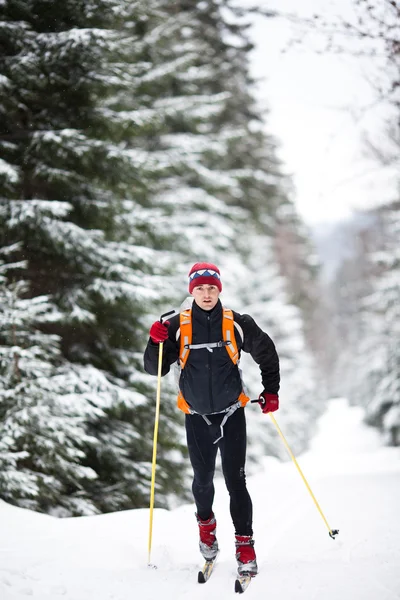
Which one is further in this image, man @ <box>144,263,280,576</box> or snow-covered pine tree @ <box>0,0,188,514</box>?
snow-covered pine tree @ <box>0,0,188,514</box>

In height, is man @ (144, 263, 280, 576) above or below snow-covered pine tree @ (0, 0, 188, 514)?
below

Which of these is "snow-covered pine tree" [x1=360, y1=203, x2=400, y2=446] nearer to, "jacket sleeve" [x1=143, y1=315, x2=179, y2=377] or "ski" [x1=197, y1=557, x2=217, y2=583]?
"jacket sleeve" [x1=143, y1=315, x2=179, y2=377]

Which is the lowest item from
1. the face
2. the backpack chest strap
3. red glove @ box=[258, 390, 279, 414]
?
red glove @ box=[258, 390, 279, 414]

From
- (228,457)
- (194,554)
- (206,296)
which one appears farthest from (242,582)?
(206,296)

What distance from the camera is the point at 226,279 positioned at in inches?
Result: 494

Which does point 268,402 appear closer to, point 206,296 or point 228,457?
point 228,457

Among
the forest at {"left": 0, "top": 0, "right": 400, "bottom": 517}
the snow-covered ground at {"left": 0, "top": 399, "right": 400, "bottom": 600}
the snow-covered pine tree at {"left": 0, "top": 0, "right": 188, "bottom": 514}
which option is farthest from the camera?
the snow-covered pine tree at {"left": 0, "top": 0, "right": 188, "bottom": 514}

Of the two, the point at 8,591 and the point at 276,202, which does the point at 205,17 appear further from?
the point at 8,591

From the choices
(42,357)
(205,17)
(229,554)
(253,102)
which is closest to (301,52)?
(42,357)

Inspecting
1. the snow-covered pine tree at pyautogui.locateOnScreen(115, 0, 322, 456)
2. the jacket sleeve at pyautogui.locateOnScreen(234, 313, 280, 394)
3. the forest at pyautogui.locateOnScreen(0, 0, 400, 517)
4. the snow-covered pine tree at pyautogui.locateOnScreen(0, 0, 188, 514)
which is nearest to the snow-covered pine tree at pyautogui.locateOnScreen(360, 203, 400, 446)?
the snow-covered pine tree at pyautogui.locateOnScreen(115, 0, 322, 456)

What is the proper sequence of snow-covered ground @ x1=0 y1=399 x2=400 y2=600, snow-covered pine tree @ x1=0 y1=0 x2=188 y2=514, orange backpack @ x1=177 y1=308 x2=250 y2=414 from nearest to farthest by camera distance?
snow-covered ground @ x1=0 y1=399 x2=400 y2=600
orange backpack @ x1=177 y1=308 x2=250 y2=414
snow-covered pine tree @ x1=0 y1=0 x2=188 y2=514

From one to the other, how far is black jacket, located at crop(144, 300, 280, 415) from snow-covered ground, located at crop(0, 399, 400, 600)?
1.39 metres

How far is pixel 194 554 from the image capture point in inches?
175

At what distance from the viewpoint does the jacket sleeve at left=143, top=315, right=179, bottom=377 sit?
4023 mm
